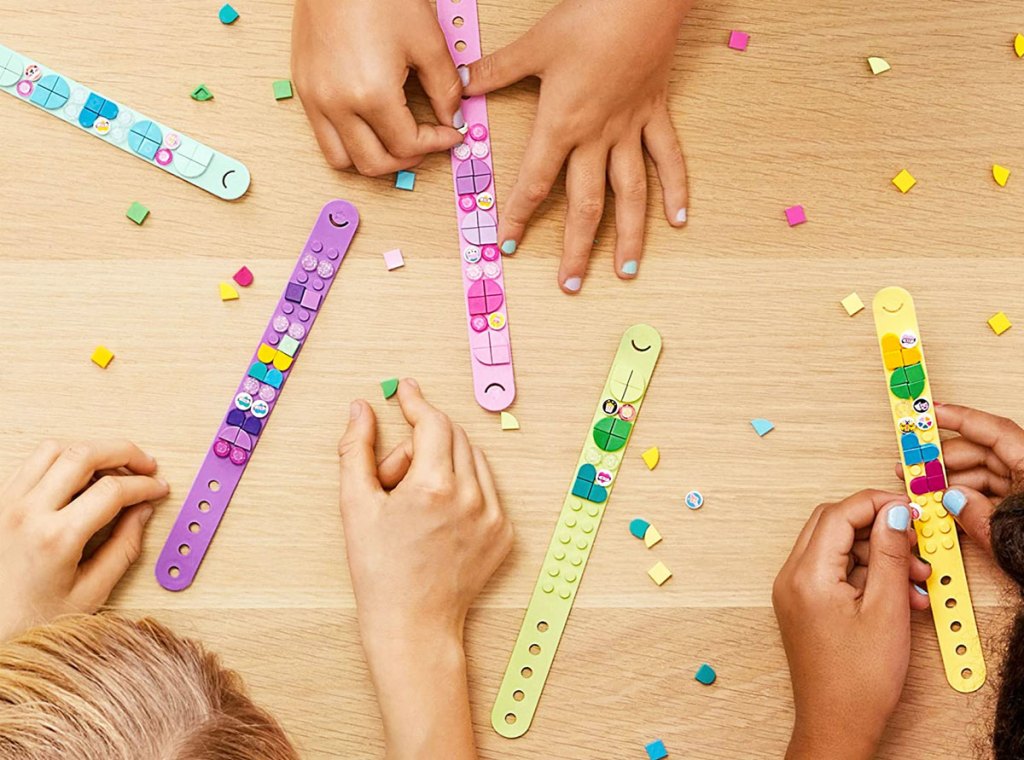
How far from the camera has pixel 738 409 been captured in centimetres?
77

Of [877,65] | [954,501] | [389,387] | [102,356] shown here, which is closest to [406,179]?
[389,387]

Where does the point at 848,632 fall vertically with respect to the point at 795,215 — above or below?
below

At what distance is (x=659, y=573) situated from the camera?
753 mm

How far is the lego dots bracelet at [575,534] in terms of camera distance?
747 millimetres

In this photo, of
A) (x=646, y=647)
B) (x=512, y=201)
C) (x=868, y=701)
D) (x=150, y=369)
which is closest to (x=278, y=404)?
(x=150, y=369)

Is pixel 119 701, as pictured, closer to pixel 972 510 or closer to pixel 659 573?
pixel 659 573

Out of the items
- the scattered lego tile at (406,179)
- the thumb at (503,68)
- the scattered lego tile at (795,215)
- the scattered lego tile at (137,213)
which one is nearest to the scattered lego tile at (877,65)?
the scattered lego tile at (795,215)

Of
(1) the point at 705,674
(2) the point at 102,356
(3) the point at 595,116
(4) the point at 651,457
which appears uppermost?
(3) the point at 595,116

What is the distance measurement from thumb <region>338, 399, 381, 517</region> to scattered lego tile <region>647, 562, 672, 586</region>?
0.22 metres

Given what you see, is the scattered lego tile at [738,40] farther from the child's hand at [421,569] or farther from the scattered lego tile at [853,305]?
the child's hand at [421,569]

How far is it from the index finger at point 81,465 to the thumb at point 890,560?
55 centimetres

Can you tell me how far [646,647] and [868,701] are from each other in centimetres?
16

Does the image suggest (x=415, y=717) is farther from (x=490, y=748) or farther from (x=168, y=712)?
(x=168, y=712)

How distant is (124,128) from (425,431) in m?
0.34
